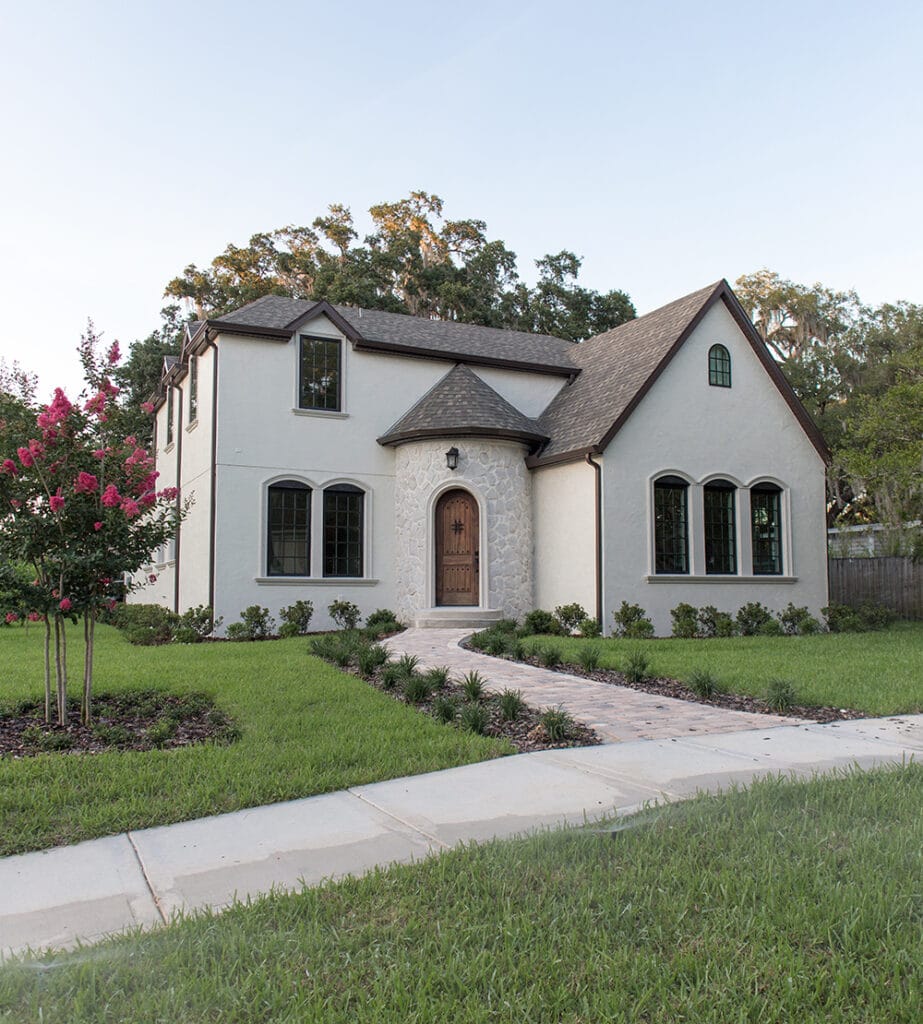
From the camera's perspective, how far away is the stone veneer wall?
1600 cm

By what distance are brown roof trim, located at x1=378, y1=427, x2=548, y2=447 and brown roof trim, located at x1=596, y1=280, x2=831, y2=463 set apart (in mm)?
1943

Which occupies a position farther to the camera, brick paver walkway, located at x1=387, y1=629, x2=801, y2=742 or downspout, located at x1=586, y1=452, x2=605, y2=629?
downspout, located at x1=586, y1=452, x2=605, y2=629

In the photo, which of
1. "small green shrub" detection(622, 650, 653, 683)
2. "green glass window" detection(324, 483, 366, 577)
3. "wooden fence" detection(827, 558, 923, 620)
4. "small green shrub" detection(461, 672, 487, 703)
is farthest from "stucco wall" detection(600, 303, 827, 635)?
"small green shrub" detection(461, 672, 487, 703)

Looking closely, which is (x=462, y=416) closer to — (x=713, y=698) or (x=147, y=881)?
(x=713, y=698)

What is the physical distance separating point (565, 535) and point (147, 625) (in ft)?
26.6

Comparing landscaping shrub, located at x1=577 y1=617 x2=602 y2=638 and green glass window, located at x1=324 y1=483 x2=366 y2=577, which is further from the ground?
green glass window, located at x1=324 y1=483 x2=366 y2=577

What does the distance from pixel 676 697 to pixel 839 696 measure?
5.03ft

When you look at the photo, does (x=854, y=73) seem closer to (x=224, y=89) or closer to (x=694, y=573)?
(x=694, y=573)

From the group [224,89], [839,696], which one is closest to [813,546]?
[839,696]

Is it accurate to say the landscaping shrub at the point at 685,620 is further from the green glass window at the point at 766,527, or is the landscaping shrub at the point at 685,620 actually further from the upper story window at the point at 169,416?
the upper story window at the point at 169,416

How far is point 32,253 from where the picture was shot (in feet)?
44.3

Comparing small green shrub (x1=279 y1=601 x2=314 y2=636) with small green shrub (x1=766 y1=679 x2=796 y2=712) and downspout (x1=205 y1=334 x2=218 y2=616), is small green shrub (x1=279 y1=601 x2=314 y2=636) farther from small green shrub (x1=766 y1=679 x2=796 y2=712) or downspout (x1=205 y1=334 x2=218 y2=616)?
small green shrub (x1=766 y1=679 x2=796 y2=712)

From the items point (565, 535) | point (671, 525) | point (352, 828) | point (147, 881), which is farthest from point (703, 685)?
point (671, 525)

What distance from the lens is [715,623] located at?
50.0 ft
